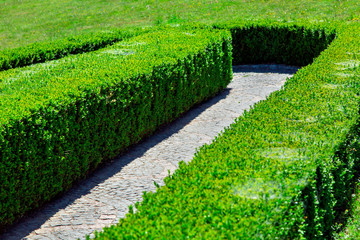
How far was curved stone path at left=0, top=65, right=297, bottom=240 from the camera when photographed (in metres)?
6.30

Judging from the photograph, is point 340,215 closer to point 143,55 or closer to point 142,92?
point 142,92

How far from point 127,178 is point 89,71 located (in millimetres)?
2536

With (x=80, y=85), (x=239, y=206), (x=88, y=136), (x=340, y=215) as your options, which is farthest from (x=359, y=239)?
(x=80, y=85)

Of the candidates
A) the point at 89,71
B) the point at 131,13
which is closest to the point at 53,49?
the point at 89,71

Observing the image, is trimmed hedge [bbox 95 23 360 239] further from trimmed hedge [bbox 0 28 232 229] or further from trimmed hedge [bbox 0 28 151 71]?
trimmed hedge [bbox 0 28 151 71]

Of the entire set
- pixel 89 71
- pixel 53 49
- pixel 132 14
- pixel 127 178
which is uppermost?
pixel 132 14

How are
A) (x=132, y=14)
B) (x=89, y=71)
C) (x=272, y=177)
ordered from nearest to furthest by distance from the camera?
(x=272, y=177) < (x=89, y=71) < (x=132, y=14)

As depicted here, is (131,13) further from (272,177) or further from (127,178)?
(272,177)

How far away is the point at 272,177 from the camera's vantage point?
4.22 metres

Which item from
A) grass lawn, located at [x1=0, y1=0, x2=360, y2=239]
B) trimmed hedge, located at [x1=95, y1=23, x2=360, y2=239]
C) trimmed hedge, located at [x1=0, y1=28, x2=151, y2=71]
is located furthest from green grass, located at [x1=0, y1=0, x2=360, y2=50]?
trimmed hedge, located at [x1=95, y1=23, x2=360, y2=239]

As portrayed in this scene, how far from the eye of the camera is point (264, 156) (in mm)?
4715

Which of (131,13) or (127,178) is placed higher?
(131,13)

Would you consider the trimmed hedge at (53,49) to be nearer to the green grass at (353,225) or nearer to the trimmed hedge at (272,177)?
the trimmed hedge at (272,177)

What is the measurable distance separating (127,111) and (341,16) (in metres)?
14.8
